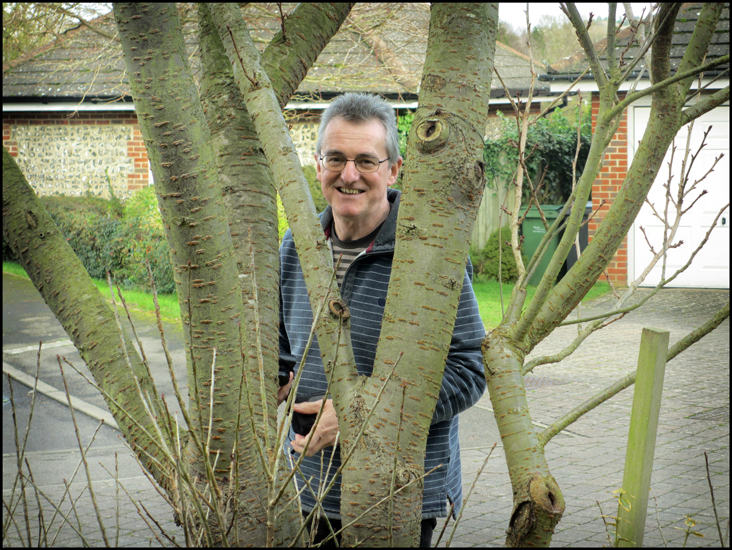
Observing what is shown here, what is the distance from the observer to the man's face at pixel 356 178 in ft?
7.75

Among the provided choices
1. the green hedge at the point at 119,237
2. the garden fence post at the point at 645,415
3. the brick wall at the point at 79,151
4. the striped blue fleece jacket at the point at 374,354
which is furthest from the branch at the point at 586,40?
the brick wall at the point at 79,151

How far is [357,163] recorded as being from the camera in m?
2.38

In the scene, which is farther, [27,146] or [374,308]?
[27,146]

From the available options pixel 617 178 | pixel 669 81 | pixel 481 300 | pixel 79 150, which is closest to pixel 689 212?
pixel 617 178

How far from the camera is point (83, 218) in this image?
1394 centimetres

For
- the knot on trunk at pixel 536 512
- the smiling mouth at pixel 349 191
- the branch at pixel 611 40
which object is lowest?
the knot on trunk at pixel 536 512

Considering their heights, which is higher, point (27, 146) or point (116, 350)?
point (27, 146)

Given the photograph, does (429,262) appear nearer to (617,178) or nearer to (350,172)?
(350,172)

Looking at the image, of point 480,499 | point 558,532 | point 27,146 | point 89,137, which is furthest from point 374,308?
point 27,146

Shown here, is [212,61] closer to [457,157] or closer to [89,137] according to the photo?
[457,157]

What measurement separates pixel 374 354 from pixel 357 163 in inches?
27.7

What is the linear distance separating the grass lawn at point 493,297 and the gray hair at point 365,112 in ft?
22.8

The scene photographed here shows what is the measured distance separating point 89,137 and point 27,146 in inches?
73.7

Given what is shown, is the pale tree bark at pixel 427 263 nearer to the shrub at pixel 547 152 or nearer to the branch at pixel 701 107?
the branch at pixel 701 107
